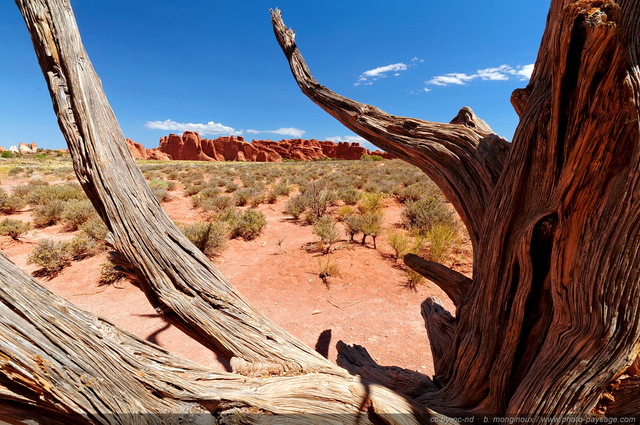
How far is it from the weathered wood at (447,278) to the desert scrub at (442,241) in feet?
11.8

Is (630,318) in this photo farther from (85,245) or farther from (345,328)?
(85,245)

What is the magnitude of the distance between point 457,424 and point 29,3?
2.69 meters

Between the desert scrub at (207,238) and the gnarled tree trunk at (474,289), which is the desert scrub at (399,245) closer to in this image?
the desert scrub at (207,238)

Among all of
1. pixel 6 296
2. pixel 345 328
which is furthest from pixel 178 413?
pixel 345 328

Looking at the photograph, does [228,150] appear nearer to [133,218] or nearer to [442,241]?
[442,241]

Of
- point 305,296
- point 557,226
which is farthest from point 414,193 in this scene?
point 557,226

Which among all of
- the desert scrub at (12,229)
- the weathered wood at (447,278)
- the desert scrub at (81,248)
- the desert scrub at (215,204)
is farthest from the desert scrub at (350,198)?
the desert scrub at (12,229)

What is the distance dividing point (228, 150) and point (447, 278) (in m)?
95.7

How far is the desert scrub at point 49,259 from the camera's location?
5371 mm

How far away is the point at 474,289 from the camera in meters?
1.68

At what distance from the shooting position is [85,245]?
242 inches

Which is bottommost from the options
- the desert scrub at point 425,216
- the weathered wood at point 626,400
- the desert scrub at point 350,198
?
the weathered wood at point 626,400

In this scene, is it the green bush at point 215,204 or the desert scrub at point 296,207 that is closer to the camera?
the desert scrub at point 296,207

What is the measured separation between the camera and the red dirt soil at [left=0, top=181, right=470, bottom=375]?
3854 mm
